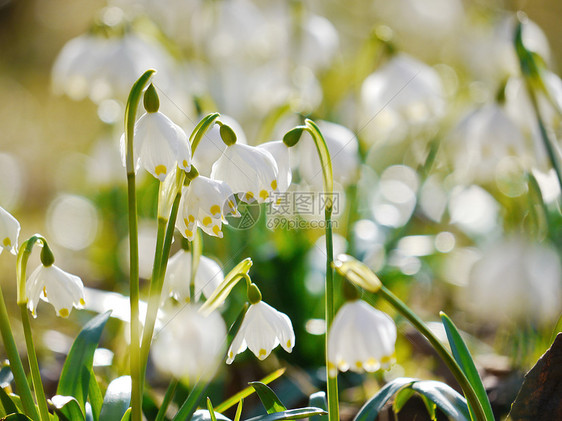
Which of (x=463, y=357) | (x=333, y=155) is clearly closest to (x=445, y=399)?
(x=463, y=357)

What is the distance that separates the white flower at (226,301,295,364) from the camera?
1002 mm

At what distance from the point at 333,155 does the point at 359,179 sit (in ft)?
1.00

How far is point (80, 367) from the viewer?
3.96ft

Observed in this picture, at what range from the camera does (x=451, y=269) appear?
2398 mm

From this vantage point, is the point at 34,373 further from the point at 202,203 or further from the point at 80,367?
the point at 202,203

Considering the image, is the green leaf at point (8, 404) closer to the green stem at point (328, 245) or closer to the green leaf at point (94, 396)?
the green leaf at point (94, 396)

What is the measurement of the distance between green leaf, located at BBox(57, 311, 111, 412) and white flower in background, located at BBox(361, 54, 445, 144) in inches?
49.0

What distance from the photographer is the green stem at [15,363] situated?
1012mm

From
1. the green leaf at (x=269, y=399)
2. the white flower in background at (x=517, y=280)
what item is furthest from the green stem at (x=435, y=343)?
the green leaf at (x=269, y=399)

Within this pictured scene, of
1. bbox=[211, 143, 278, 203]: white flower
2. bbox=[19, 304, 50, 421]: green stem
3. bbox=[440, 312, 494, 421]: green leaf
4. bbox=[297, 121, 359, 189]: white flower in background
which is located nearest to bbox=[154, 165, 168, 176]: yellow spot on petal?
bbox=[211, 143, 278, 203]: white flower

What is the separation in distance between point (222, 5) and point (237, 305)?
51.0 inches

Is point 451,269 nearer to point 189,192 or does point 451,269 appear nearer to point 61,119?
point 189,192

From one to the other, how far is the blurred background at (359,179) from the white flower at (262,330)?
388mm

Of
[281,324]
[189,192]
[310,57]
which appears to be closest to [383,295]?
[281,324]
